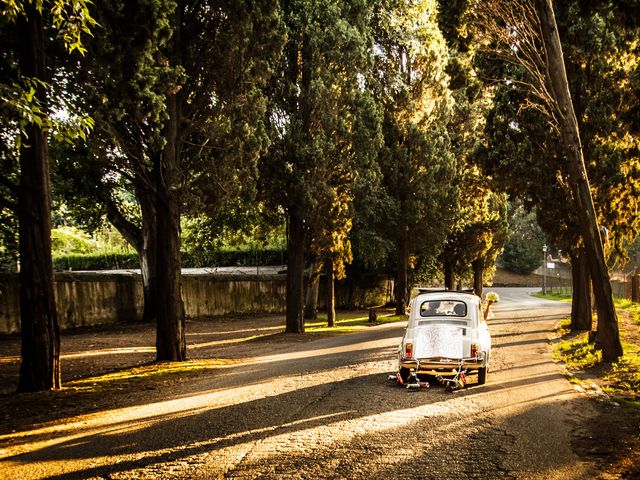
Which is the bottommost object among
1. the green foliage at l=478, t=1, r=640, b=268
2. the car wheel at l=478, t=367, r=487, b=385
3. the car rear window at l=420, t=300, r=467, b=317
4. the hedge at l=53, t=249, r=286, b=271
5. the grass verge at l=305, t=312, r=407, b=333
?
the grass verge at l=305, t=312, r=407, b=333

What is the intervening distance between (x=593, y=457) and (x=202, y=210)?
13.7 m

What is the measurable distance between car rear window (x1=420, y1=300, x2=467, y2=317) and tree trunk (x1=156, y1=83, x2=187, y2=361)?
576 centimetres

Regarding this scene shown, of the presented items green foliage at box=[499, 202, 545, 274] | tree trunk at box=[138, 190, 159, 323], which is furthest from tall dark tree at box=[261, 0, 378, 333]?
green foliage at box=[499, 202, 545, 274]

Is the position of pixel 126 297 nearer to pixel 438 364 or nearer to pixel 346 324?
pixel 346 324

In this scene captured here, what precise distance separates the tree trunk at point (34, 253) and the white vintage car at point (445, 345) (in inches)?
236

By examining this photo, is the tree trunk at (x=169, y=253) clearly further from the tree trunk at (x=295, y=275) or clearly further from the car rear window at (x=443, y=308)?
the tree trunk at (x=295, y=275)

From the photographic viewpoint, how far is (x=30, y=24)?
376 inches

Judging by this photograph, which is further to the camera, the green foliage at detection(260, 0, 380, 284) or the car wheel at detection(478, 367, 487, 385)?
the green foliage at detection(260, 0, 380, 284)

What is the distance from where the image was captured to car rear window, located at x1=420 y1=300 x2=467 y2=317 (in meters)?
10.5

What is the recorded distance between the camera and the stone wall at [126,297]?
62.6 ft

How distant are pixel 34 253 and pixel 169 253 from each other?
3920 millimetres

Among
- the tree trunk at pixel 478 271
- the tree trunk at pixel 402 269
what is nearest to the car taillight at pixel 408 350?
the tree trunk at pixel 402 269

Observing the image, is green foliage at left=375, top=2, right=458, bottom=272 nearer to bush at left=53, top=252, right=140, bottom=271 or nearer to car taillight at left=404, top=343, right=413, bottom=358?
car taillight at left=404, top=343, right=413, bottom=358

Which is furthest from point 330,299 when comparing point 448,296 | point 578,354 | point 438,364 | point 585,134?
point 438,364
